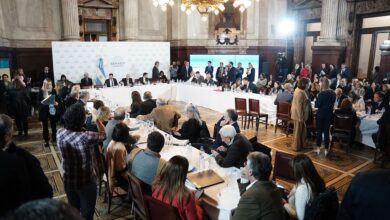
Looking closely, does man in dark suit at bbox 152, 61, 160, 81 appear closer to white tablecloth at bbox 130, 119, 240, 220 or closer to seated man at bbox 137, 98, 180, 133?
seated man at bbox 137, 98, 180, 133

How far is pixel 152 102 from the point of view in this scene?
22.1 feet

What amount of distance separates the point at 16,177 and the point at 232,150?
2.36 m

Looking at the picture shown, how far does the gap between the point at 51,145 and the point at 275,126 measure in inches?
216

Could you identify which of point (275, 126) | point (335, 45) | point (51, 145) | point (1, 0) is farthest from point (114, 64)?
point (335, 45)

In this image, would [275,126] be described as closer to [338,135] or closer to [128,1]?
[338,135]

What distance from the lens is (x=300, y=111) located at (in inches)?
251

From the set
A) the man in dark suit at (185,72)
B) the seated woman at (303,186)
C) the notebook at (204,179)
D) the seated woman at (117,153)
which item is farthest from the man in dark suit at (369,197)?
the man in dark suit at (185,72)

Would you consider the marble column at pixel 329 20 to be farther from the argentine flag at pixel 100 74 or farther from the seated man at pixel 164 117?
the seated man at pixel 164 117

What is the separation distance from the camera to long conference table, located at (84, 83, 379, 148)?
8.66m

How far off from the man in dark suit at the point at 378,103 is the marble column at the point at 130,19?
35.4 feet

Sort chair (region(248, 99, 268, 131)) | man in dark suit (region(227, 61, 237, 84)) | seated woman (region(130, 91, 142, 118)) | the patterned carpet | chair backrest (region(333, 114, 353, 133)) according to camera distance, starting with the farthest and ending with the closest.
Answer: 1. man in dark suit (region(227, 61, 237, 84))
2. chair (region(248, 99, 268, 131))
3. seated woman (region(130, 91, 142, 118))
4. chair backrest (region(333, 114, 353, 133))
5. the patterned carpet

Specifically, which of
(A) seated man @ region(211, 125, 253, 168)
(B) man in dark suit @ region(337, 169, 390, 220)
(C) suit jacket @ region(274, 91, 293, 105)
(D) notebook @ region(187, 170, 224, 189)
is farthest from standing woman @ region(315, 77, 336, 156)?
(B) man in dark suit @ region(337, 169, 390, 220)

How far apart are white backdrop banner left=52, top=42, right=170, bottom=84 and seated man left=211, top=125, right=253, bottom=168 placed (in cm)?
941

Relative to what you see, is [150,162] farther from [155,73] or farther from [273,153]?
[155,73]
